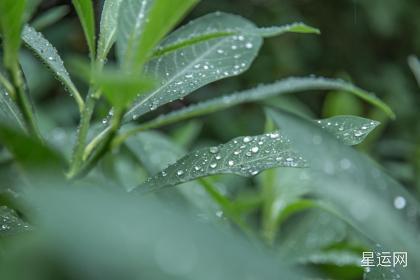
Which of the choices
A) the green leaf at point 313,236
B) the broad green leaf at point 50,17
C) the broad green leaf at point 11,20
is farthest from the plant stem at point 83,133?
the broad green leaf at point 50,17

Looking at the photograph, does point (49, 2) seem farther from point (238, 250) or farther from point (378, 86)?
point (378, 86)

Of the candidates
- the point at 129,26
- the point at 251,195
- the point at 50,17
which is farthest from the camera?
the point at 251,195

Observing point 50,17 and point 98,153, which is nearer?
point 98,153

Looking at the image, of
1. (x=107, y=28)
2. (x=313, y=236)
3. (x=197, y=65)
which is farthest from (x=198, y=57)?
(x=313, y=236)

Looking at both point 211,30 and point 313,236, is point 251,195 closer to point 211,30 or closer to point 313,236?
point 313,236

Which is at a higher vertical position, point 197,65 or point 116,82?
point 116,82

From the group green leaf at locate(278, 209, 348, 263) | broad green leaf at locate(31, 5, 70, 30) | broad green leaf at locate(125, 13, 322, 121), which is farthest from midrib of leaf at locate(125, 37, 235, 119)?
broad green leaf at locate(31, 5, 70, 30)

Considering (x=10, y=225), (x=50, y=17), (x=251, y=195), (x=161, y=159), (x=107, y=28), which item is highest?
(x=107, y=28)

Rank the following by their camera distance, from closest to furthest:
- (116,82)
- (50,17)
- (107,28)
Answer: (116,82), (107,28), (50,17)
